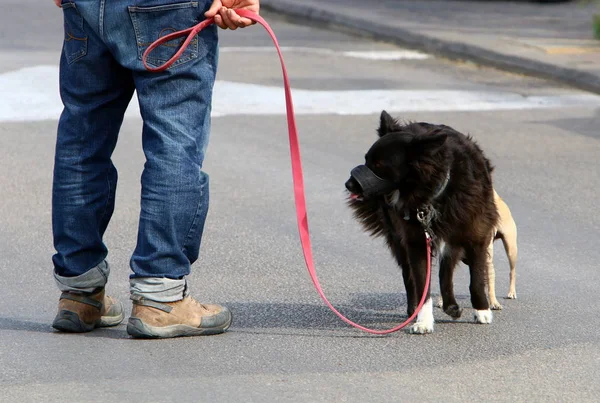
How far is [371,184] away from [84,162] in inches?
47.0

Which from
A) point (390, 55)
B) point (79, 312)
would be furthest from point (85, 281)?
point (390, 55)

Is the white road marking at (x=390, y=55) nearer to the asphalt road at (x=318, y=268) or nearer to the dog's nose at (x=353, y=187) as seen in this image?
the asphalt road at (x=318, y=268)

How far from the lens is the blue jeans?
4414 mm

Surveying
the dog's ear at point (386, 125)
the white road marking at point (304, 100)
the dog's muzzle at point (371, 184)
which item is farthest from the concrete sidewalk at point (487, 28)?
the dog's muzzle at point (371, 184)

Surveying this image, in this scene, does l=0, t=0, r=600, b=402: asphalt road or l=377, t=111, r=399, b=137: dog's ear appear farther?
l=377, t=111, r=399, b=137: dog's ear

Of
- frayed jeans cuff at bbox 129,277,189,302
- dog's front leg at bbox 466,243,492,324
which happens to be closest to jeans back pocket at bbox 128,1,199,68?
frayed jeans cuff at bbox 129,277,189,302

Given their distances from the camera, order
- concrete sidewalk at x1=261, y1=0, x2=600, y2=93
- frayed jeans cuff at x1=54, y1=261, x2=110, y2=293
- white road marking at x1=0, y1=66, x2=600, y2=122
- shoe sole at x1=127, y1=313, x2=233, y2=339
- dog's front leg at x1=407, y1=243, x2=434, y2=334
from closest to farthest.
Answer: shoe sole at x1=127, y1=313, x2=233, y2=339, frayed jeans cuff at x1=54, y1=261, x2=110, y2=293, dog's front leg at x1=407, y1=243, x2=434, y2=334, white road marking at x1=0, y1=66, x2=600, y2=122, concrete sidewalk at x1=261, y1=0, x2=600, y2=93

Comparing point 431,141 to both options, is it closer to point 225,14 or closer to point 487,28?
point 225,14

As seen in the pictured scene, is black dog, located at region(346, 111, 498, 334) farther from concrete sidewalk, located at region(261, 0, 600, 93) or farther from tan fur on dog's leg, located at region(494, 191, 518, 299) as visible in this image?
concrete sidewalk, located at region(261, 0, 600, 93)

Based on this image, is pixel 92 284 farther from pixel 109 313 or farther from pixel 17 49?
pixel 17 49

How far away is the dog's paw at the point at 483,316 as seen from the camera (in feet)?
16.6

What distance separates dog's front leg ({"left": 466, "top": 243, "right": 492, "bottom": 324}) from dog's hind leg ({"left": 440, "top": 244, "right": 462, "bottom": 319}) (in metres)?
0.07

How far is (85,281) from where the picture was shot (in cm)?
472

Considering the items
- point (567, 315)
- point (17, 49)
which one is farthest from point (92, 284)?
point (17, 49)
